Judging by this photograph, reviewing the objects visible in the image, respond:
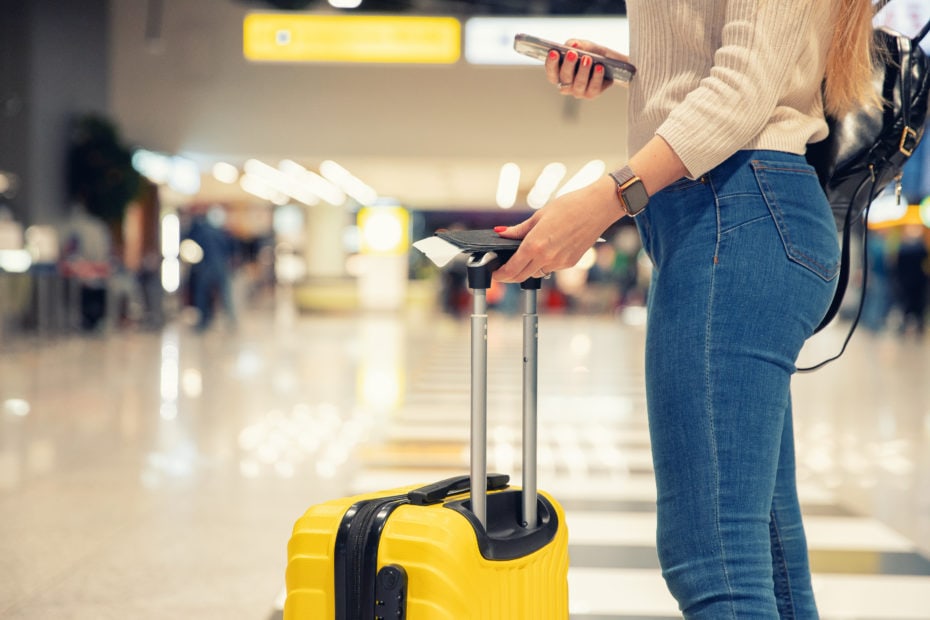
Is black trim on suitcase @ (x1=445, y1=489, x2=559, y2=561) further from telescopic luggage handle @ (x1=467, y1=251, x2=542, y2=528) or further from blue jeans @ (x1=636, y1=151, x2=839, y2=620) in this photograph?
blue jeans @ (x1=636, y1=151, x2=839, y2=620)

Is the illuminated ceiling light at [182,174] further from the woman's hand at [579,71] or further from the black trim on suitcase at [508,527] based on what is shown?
the black trim on suitcase at [508,527]

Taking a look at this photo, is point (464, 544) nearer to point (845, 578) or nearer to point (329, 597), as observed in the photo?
point (329, 597)

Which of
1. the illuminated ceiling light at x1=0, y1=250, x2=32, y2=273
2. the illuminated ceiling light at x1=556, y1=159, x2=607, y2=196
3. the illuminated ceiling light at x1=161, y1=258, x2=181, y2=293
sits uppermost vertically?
the illuminated ceiling light at x1=556, y1=159, x2=607, y2=196

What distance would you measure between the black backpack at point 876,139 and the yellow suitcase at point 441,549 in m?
0.41

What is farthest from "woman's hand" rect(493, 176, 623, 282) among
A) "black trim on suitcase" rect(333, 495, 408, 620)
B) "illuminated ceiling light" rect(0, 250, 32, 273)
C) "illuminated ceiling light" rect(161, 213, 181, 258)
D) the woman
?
"illuminated ceiling light" rect(161, 213, 181, 258)

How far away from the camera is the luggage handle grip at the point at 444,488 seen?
120 centimetres

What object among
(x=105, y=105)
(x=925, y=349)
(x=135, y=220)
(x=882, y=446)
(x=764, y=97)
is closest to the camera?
(x=764, y=97)

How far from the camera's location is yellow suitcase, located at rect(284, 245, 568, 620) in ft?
3.66

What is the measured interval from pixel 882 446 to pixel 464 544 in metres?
3.75

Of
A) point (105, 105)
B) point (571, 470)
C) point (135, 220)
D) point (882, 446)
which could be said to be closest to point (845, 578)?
point (571, 470)

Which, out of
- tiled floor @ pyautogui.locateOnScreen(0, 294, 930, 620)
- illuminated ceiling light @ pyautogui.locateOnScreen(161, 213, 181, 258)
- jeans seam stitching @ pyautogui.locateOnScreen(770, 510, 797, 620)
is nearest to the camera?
jeans seam stitching @ pyautogui.locateOnScreen(770, 510, 797, 620)

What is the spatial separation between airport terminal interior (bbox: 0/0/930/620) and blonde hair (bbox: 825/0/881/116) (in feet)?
0.63

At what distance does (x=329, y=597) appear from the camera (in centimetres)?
117

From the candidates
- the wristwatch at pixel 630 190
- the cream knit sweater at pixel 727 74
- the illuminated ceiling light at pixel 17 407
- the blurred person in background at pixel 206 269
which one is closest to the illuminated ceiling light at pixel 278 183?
the blurred person in background at pixel 206 269
